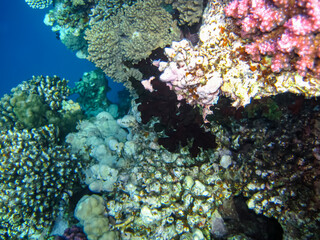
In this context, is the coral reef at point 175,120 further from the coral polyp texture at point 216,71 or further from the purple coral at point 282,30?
the purple coral at point 282,30

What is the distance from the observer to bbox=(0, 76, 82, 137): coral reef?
6.00 metres

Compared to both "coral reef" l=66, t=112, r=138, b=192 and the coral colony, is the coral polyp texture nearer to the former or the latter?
the coral colony

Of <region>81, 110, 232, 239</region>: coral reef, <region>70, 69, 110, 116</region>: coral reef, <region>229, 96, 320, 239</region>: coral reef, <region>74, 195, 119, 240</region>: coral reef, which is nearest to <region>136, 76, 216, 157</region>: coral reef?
<region>81, 110, 232, 239</region>: coral reef

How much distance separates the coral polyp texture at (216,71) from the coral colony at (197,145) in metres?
0.02

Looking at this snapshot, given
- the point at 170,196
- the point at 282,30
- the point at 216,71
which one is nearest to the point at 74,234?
the point at 170,196

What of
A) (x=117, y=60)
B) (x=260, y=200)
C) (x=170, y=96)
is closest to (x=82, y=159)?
(x=117, y=60)

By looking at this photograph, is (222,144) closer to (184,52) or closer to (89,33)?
(184,52)

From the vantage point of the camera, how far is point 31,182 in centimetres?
500

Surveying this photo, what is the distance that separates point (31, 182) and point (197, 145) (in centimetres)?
420

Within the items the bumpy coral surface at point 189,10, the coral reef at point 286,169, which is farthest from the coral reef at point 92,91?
the coral reef at point 286,169

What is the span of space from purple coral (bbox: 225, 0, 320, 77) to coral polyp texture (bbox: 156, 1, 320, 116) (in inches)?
9.5

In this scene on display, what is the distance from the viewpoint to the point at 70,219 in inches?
209

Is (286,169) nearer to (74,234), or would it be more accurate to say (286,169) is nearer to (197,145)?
(197,145)

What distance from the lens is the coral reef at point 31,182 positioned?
4.94 m
